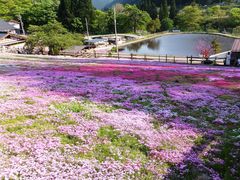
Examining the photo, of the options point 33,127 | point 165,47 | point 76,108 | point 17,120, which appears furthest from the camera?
point 165,47

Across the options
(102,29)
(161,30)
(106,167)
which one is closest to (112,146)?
(106,167)

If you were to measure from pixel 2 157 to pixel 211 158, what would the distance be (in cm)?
747

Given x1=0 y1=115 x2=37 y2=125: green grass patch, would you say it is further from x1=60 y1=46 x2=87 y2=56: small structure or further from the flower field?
x1=60 y1=46 x2=87 y2=56: small structure

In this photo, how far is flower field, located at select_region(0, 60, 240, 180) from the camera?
29.7ft

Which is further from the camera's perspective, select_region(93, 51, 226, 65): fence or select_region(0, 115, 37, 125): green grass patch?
select_region(93, 51, 226, 65): fence

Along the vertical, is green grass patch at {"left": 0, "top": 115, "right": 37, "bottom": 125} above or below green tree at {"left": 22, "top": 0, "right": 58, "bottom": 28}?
below

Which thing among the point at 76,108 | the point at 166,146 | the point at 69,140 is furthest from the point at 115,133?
the point at 76,108

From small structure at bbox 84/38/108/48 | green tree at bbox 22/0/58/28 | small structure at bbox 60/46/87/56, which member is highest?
green tree at bbox 22/0/58/28

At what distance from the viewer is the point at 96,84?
20.6 meters

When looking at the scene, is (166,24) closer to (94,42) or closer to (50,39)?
(94,42)

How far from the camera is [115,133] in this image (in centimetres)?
1168

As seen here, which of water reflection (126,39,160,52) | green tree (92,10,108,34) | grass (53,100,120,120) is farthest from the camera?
green tree (92,10,108,34)

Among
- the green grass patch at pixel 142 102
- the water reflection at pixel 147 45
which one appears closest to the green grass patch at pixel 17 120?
the green grass patch at pixel 142 102

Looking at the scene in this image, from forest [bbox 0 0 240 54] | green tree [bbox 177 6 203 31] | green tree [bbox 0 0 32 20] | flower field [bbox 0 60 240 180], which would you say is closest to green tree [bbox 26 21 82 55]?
forest [bbox 0 0 240 54]
